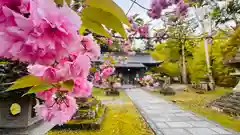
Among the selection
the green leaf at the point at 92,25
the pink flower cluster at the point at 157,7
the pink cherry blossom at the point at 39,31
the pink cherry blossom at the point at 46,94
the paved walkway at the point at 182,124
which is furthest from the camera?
the paved walkway at the point at 182,124

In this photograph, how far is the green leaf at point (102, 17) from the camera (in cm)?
38

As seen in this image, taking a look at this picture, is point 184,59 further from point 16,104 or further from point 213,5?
point 16,104

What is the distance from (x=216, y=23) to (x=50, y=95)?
44.7 feet

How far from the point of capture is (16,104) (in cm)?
164

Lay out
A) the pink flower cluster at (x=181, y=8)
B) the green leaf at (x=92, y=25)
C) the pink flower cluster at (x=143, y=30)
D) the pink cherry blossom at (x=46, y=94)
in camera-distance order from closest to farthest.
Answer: the green leaf at (x=92, y=25) → the pink cherry blossom at (x=46, y=94) → the pink flower cluster at (x=181, y=8) → the pink flower cluster at (x=143, y=30)

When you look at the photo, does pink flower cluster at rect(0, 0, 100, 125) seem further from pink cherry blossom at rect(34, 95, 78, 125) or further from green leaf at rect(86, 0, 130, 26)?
pink cherry blossom at rect(34, 95, 78, 125)

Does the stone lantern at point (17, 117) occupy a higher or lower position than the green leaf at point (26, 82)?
lower

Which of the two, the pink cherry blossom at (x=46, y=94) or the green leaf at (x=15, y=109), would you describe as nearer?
the pink cherry blossom at (x=46, y=94)

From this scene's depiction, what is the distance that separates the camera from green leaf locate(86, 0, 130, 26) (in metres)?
0.36

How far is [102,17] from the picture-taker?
0.38 metres

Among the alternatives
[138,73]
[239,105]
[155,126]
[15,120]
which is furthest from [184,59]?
[15,120]

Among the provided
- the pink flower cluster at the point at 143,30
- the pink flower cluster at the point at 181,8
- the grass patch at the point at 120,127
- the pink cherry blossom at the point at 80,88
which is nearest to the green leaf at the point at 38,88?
the pink cherry blossom at the point at 80,88

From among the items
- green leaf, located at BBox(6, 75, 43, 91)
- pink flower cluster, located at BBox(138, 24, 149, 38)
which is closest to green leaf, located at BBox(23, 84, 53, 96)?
green leaf, located at BBox(6, 75, 43, 91)

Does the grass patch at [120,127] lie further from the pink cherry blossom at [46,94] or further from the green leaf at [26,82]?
the green leaf at [26,82]
